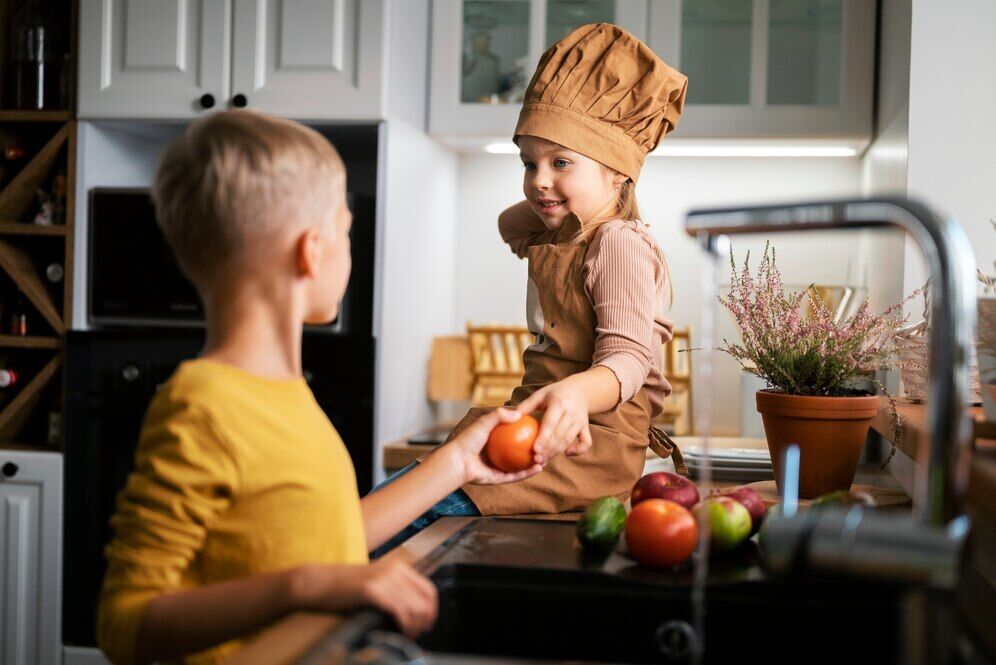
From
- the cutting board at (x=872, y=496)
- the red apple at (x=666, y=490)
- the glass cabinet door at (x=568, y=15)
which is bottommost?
the cutting board at (x=872, y=496)

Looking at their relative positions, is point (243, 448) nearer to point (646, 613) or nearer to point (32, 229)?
point (646, 613)

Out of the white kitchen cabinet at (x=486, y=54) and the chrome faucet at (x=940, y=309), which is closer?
the chrome faucet at (x=940, y=309)

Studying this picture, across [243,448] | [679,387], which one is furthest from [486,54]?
[243,448]

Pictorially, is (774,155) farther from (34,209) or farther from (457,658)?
(457,658)

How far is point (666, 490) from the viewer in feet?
3.82

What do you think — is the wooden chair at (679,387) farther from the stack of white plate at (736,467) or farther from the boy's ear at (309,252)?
the boy's ear at (309,252)

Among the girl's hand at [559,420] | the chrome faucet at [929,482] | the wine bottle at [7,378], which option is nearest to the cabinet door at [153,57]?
the wine bottle at [7,378]

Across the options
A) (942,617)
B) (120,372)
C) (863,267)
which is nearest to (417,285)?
(120,372)

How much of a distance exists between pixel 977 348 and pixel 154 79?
1.98 meters

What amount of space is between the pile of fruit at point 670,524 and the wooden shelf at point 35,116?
6.26ft

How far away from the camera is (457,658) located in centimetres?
102

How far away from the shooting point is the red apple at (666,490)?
115 cm

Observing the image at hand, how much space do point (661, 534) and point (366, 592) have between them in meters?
0.37

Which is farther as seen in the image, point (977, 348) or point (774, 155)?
point (774, 155)
